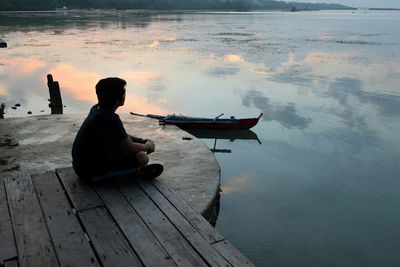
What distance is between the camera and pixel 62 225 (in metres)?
3.37

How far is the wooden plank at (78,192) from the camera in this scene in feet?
12.3

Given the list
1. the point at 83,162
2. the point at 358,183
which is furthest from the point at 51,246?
the point at 358,183

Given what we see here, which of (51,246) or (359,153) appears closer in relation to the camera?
(51,246)

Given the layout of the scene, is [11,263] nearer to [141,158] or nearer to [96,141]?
[96,141]

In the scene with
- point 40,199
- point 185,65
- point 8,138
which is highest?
point 40,199

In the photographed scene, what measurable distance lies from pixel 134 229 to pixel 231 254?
2.93ft

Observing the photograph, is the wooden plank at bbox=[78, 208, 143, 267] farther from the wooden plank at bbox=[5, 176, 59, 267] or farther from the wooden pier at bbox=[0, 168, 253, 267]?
the wooden plank at bbox=[5, 176, 59, 267]

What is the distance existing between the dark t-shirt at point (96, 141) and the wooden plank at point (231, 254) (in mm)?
1706

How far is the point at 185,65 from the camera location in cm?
2594

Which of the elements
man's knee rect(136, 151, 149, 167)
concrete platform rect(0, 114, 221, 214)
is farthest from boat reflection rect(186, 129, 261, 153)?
man's knee rect(136, 151, 149, 167)

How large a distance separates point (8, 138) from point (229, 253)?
298 inches

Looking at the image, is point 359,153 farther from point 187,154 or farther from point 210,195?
point 210,195

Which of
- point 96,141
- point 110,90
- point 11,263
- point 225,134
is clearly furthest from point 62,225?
point 225,134

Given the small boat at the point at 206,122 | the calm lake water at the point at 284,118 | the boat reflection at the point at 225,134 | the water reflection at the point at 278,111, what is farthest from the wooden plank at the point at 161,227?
the water reflection at the point at 278,111
